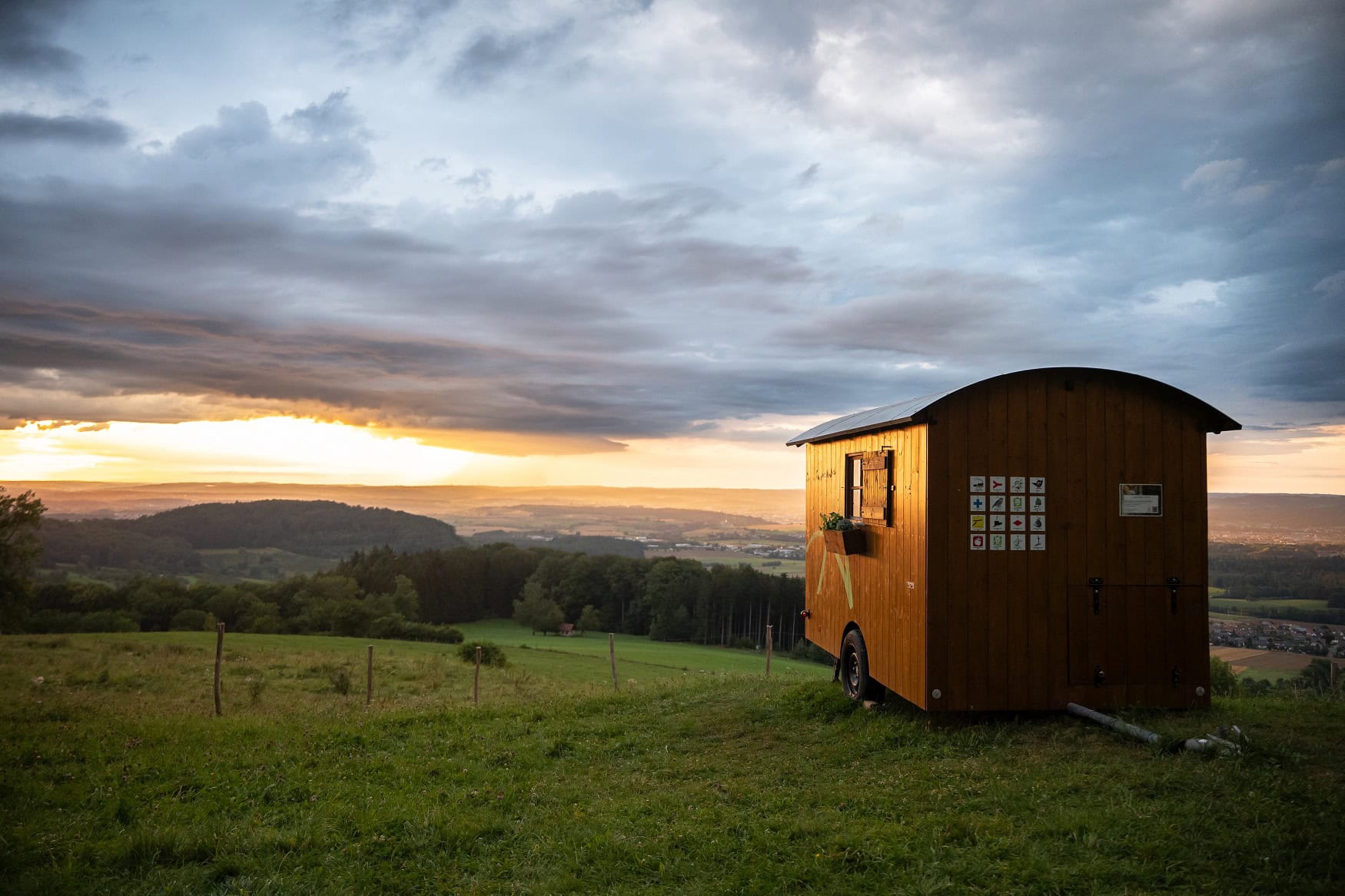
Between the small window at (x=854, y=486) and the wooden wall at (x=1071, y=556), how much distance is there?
2.36 m

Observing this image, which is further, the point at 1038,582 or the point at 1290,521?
the point at 1290,521

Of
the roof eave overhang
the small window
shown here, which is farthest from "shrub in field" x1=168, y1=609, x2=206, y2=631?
the small window

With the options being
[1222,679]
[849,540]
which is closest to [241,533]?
[849,540]

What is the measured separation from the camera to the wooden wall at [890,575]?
9.02 metres

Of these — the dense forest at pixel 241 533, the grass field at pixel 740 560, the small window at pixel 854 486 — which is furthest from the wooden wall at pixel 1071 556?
the dense forest at pixel 241 533

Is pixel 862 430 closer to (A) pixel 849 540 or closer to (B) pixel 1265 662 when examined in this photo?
(A) pixel 849 540

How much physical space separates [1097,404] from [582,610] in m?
58.5

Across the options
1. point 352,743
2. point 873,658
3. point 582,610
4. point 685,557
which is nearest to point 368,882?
point 352,743

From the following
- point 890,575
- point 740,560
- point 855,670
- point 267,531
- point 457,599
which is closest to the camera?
point 890,575

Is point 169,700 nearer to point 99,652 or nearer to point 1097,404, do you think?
point 99,652

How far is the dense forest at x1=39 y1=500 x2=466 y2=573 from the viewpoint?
50.8 m

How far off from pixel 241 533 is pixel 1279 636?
8411 cm

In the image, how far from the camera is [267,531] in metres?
80.1

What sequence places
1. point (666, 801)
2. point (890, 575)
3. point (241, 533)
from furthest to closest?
point (241, 533) → point (890, 575) → point (666, 801)
